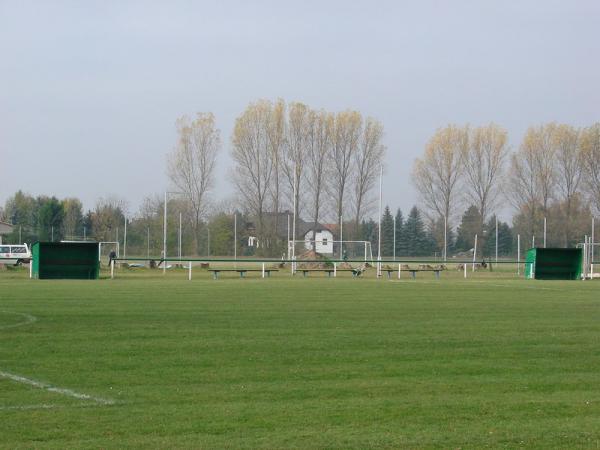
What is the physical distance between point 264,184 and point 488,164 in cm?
2047

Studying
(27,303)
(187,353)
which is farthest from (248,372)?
(27,303)

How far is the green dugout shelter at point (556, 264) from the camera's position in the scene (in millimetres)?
46688

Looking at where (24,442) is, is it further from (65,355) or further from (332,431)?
(65,355)

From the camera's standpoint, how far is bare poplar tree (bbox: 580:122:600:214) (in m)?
79.3

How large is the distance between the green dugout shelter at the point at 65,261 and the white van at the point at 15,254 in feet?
50.2

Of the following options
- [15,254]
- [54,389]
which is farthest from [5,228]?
[54,389]

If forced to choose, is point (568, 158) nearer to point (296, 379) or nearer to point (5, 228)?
point (5, 228)

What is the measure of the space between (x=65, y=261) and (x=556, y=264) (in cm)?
2496

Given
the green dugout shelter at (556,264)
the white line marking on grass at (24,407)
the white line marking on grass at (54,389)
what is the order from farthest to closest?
the green dugout shelter at (556,264) < the white line marking on grass at (54,389) < the white line marking on grass at (24,407)

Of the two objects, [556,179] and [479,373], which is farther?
[556,179]

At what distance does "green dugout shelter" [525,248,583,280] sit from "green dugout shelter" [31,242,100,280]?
2234 cm

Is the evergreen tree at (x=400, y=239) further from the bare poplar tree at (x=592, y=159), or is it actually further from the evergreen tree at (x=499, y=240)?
the bare poplar tree at (x=592, y=159)

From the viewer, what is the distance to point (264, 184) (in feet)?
263

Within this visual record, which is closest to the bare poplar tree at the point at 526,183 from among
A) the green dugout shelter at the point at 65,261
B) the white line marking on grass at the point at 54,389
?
the green dugout shelter at the point at 65,261
